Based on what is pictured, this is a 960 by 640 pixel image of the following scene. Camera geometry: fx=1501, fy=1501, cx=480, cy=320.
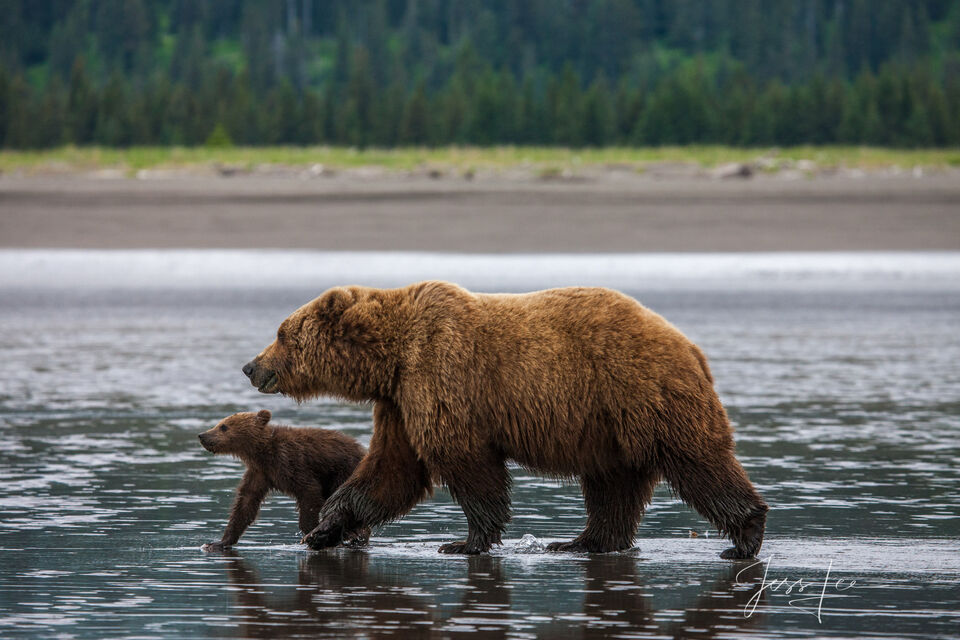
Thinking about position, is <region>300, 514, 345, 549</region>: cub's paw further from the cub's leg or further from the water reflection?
the cub's leg

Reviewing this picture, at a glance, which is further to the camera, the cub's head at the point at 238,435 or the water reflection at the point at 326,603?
the cub's head at the point at 238,435

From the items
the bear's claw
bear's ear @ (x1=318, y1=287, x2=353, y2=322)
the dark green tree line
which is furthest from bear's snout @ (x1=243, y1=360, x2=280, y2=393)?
the dark green tree line

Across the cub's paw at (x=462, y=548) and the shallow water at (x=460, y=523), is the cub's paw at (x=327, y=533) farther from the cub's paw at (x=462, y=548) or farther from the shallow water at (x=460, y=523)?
the cub's paw at (x=462, y=548)

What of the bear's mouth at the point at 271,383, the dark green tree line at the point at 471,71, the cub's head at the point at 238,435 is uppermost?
the dark green tree line at the point at 471,71

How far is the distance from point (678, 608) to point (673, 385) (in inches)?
55.9

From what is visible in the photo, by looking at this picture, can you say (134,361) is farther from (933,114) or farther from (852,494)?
(933,114)

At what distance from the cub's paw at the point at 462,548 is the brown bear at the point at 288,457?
0.92 meters

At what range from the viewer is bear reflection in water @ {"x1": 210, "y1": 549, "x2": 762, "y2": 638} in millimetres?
5695

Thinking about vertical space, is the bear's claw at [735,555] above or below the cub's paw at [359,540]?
above

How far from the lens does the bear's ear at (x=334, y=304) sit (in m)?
7.60

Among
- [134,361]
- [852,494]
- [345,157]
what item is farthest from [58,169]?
[852,494]

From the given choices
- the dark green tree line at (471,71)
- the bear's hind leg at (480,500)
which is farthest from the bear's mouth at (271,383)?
the dark green tree line at (471,71)

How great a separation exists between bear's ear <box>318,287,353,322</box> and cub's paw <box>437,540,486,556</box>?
4.17 feet

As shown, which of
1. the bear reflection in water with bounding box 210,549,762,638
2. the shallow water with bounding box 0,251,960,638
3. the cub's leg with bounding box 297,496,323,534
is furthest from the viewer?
the cub's leg with bounding box 297,496,323,534
